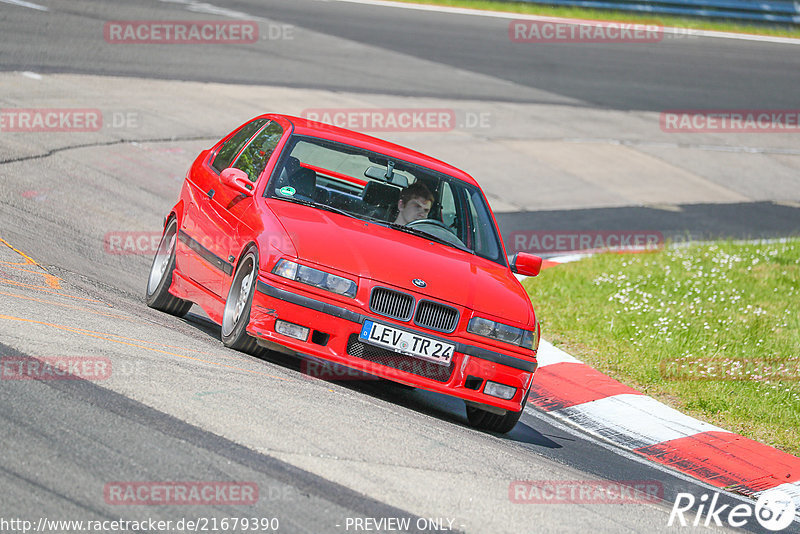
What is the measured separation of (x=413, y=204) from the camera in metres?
7.70

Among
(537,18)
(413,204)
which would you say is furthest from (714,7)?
(413,204)

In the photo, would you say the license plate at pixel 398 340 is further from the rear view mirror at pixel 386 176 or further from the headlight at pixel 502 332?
the rear view mirror at pixel 386 176

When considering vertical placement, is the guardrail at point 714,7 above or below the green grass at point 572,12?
above

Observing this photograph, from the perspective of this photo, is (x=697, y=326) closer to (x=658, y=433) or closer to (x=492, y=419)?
(x=658, y=433)

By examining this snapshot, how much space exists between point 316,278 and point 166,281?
2.04 m

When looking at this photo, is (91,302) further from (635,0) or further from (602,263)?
(635,0)

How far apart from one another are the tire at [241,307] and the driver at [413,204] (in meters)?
1.21

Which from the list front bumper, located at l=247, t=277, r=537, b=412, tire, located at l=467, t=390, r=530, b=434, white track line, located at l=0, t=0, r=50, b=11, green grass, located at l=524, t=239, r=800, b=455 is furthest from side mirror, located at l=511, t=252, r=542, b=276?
white track line, located at l=0, t=0, r=50, b=11

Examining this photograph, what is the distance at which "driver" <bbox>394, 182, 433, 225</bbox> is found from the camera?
766 centimetres

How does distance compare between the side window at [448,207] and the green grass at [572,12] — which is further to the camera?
the green grass at [572,12]

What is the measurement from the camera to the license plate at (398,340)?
6.46 meters

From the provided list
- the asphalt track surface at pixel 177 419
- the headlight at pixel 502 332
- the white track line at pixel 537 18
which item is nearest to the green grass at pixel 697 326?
the asphalt track surface at pixel 177 419

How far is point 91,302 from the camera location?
7484 mm

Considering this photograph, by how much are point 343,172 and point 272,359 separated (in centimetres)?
Result: 177
